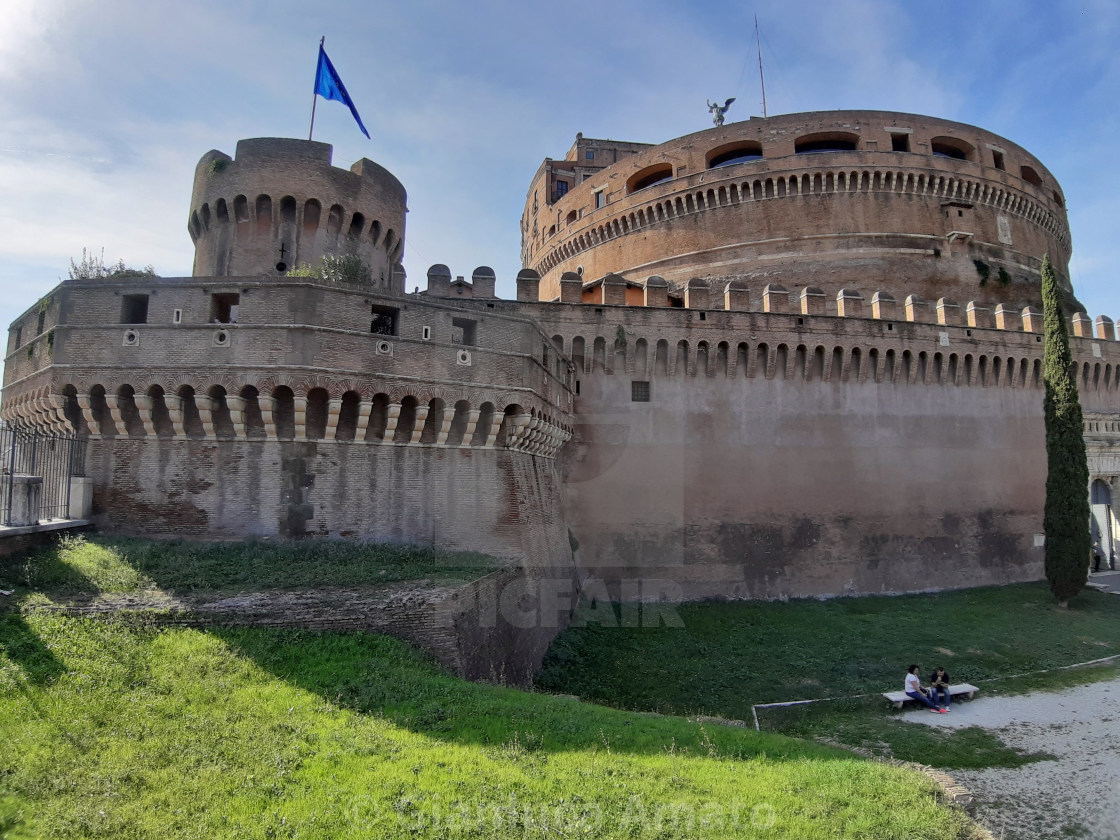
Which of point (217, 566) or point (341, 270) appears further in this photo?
point (341, 270)

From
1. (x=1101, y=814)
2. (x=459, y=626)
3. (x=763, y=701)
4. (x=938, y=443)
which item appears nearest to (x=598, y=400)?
(x=763, y=701)

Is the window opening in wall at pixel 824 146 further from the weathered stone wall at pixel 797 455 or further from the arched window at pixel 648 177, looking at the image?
the weathered stone wall at pixel 797 455

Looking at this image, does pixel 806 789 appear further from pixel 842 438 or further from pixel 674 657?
pixel 842 438

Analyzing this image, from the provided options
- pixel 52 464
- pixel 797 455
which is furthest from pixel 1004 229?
pixel 52 464

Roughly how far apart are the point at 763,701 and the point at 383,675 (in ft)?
27.0

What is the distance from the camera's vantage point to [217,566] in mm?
10125

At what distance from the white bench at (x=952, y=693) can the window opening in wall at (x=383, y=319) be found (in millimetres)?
11451

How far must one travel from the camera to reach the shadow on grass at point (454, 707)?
7.18 m

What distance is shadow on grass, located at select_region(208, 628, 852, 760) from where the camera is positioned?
7.18 meters

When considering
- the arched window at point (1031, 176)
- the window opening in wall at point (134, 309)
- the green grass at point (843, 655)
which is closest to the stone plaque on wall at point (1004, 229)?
the arched window at point (1031, 176)

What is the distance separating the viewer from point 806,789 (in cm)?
687

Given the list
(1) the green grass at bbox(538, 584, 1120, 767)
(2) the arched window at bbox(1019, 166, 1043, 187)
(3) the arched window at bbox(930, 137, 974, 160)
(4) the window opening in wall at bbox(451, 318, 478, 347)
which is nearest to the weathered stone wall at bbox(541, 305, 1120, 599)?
(1) the green grass at bbox(538, 584, 1120, 767)

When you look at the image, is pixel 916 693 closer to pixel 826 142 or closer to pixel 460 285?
pixel 460 285

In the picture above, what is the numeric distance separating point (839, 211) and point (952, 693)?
20.7 metres
